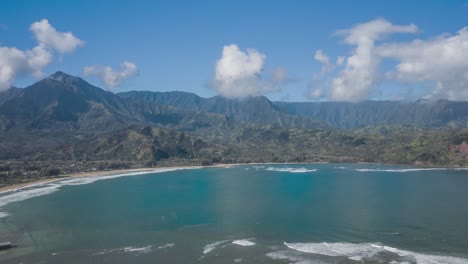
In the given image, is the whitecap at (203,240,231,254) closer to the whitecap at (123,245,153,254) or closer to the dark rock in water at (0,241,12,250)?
the whitecap at (123,245,153,254)

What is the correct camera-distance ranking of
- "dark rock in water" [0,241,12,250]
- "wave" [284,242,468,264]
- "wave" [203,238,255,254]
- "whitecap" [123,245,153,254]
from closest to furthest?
"wave" [284,242,468,264] → "whitecap" [123,245,153,254] → "wave" [203,238,255,254] → "dark rock in water" [0,241,12,250]

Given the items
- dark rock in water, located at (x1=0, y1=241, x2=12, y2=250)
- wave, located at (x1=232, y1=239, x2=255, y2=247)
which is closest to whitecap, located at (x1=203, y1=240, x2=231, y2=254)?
wave, located at (x1=232, y1=239, x2=255, y2=247)

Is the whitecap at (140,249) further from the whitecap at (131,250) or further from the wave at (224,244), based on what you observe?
the wave at (224,244)

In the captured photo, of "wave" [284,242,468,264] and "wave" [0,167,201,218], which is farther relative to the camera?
"wave" [0,167,201,218]

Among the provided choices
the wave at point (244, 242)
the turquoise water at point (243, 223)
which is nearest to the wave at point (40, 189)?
the turquoise water at point (243, 223)

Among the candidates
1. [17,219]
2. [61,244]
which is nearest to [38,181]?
[17,219]

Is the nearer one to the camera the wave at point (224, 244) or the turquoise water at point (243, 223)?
the turquoise water at point (243, 223)
